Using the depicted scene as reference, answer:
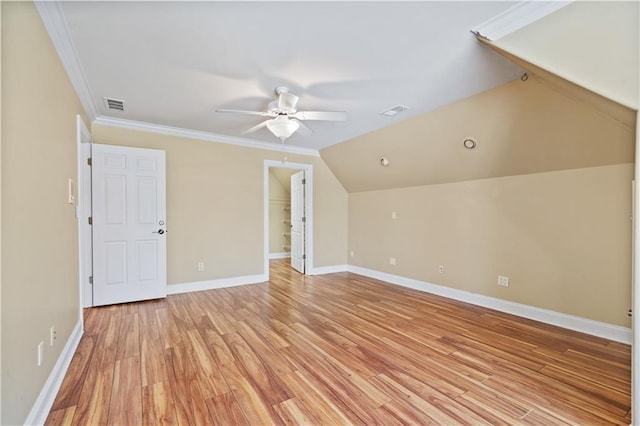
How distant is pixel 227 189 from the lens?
15.4 feet

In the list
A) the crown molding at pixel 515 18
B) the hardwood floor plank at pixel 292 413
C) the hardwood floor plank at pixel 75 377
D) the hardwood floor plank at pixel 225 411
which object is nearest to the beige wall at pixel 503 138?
the crown molding at pixel 515 18

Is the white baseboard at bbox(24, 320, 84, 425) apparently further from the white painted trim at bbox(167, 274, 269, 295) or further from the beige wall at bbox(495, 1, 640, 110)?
the beige wall at bbox(495, 1, 640, 110)

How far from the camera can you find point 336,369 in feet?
7.24

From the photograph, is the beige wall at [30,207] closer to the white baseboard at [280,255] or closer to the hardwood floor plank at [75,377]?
the hardwood floor plank at [75,377]

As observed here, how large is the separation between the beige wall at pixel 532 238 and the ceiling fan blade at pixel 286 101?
2647 millimetres

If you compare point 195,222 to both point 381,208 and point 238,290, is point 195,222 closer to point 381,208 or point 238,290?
point 238,290

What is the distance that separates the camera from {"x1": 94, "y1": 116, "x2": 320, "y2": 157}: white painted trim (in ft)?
12.6

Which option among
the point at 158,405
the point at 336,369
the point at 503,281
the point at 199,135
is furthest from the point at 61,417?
the point at 503,281

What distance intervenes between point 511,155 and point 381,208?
2.35 meters

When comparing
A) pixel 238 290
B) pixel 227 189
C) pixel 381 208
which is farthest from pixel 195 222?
pixel 381 208

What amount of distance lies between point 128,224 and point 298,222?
2952mm

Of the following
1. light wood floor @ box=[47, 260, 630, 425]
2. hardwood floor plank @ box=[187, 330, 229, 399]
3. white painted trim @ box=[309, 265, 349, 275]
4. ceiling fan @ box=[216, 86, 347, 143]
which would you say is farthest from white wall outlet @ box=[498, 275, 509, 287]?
hardwood floor plank @ box=[187, 330, 229, 399]

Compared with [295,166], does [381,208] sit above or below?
below

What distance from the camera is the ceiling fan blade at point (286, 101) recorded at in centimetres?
262
